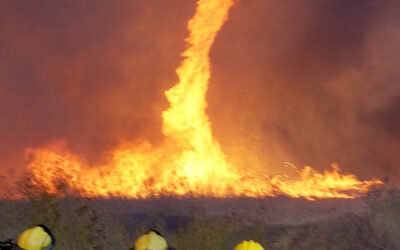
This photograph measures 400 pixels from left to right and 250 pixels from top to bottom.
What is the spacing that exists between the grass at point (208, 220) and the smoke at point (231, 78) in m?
→ 0.29

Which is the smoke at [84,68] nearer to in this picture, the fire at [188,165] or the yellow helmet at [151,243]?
the fire at [188,165]

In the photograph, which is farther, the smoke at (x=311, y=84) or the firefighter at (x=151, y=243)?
the smoke at (x=311, y=84)

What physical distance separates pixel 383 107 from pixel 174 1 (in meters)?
1.71

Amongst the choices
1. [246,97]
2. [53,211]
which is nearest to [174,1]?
[246,97]

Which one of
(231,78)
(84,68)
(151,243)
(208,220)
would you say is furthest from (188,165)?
(151,243)

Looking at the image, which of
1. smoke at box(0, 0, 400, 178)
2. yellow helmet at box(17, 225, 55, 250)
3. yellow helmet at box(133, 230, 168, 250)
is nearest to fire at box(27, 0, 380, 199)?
smoke at box(0, 0, 400, 178)

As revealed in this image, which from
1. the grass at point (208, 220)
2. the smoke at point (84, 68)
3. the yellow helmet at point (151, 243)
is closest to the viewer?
the yellow helmet at point (151, 243)

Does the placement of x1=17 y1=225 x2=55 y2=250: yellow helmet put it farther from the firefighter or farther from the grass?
the grass

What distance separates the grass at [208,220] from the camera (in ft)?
13.5

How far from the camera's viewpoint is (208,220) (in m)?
4.23

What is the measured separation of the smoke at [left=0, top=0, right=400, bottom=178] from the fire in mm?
72

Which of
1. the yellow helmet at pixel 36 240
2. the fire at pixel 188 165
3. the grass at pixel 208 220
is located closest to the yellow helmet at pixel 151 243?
the yellow helmet at pixel 36 240

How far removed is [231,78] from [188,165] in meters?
0.71

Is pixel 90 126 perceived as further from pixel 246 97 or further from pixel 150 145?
pixel 246 97
